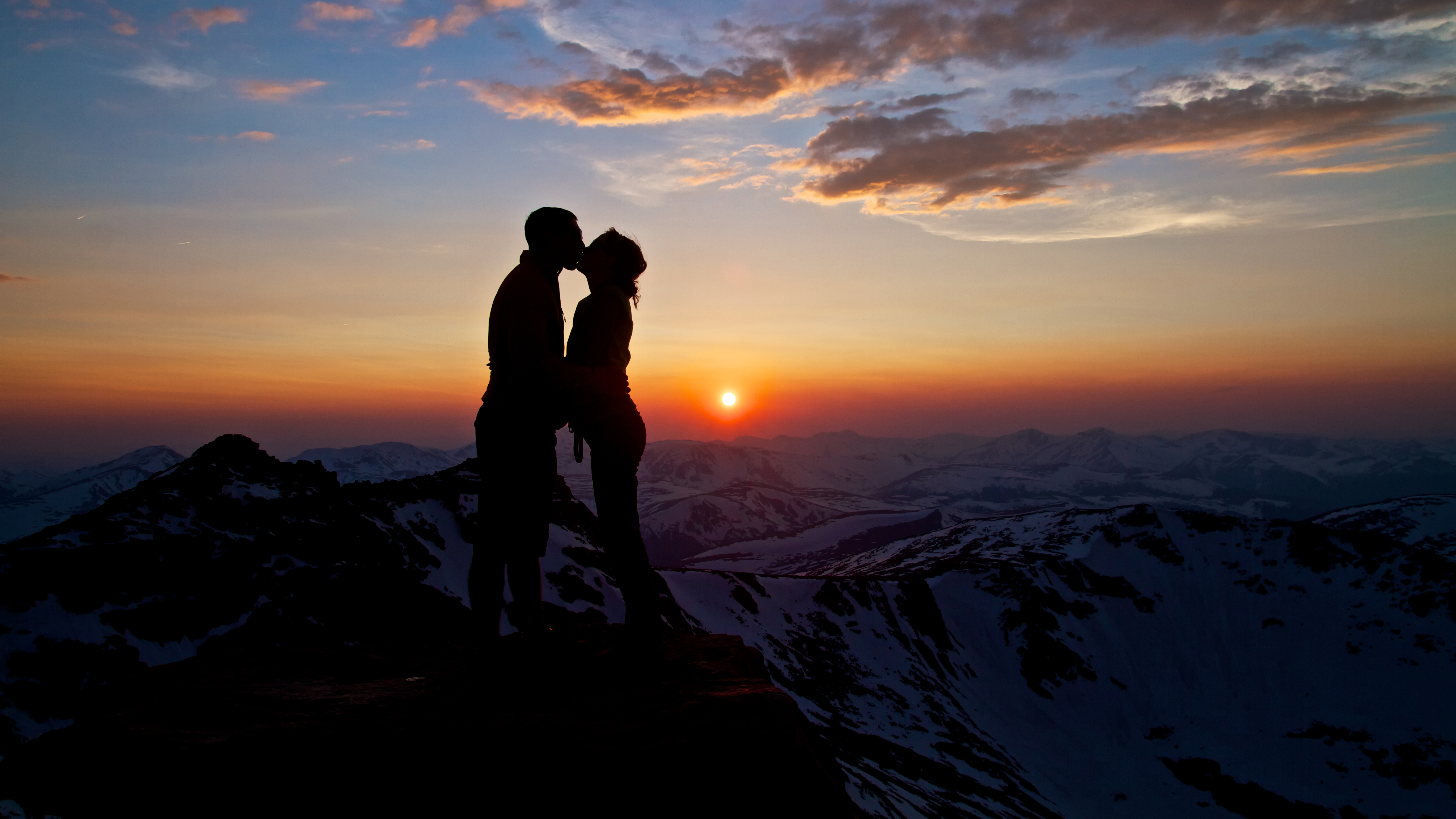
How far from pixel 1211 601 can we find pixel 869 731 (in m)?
113

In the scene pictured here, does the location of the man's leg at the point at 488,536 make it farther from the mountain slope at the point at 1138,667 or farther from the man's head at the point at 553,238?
the mountain slope at the point at 1138,667

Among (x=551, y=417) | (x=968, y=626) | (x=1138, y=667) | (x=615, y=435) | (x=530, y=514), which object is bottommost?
(x=1138, y=667)

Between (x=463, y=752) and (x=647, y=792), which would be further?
(x=463, y=752)

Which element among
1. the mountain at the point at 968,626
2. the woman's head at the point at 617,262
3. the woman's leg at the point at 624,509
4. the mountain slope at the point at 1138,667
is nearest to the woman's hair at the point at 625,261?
the woman's head at the point at 617,262

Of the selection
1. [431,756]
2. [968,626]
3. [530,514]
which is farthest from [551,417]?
[968,626]

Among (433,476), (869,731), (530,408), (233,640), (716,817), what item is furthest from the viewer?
(433,476)

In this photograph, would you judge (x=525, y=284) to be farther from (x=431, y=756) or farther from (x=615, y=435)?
(x=431, y=756)

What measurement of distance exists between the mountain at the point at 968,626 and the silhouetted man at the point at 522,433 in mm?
468

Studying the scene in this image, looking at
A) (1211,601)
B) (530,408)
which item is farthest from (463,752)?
(1211,601)

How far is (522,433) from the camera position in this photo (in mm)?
8227

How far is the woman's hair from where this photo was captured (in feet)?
27.4

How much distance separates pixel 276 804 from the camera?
4461 mm

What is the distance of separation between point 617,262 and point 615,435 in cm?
192

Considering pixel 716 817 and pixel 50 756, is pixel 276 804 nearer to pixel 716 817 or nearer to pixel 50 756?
pixel 50 756
